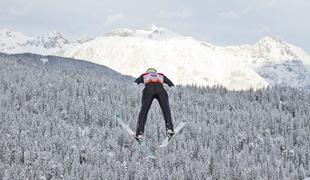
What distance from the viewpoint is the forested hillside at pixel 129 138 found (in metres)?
24.8

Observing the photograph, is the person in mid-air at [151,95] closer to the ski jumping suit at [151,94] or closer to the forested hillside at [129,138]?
the ski jumping suit at [151,94]

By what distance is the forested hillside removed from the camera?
24.8m

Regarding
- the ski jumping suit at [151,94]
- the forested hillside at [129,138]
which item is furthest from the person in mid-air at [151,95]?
the forested hillside at [129,138]

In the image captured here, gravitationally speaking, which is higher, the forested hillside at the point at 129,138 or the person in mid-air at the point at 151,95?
the person in mid-air at the point at 151,95

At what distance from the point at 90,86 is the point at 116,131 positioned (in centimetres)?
1319

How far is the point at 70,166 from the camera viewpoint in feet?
80.6

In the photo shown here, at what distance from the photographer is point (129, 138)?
29828 millimetres

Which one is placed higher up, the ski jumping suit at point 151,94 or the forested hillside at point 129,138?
the ski jumping suit at point 151,94

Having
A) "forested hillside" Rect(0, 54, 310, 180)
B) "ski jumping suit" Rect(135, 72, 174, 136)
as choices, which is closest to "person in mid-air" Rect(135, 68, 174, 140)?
"ski jumping suit" Rect(135, 72, 174, 136)

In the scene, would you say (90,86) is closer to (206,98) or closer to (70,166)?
(206,98)

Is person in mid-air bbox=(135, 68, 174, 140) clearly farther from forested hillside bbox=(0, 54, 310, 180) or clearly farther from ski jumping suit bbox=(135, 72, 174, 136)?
forested hillside bbox=(0, 54, 310, 180)

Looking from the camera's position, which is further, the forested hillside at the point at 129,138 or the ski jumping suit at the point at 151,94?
the forested hillside at the point at 129,138

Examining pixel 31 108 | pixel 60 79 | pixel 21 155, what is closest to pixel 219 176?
pixel 21 155

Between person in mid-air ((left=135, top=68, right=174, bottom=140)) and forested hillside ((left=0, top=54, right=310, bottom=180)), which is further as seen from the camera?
forested hillside ((left=0, top=54, right=310, bottom=180))
